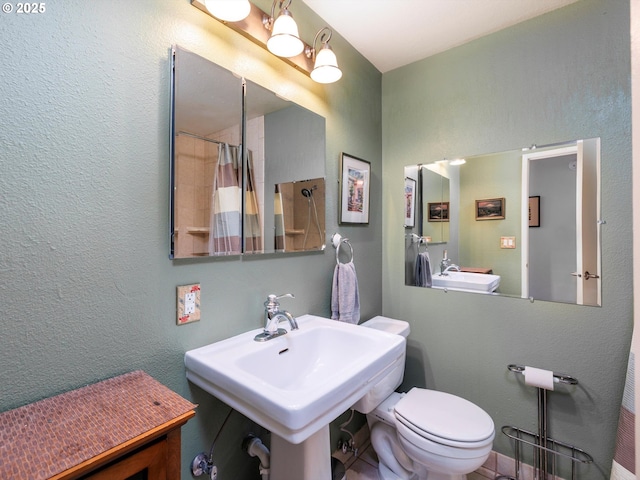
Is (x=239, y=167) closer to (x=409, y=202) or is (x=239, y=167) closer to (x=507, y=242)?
(x=409, y=202)

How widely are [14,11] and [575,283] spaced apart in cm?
227

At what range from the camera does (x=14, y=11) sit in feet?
2.33

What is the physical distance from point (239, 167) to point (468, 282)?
1.46 metres

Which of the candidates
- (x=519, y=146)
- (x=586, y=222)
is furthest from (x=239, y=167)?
(x=586, y=222)

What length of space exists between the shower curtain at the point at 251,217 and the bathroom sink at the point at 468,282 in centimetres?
121

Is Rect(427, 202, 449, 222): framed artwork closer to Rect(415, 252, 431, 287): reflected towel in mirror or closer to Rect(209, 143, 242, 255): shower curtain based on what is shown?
Rect(415, 252, 431, 287): reflected towel in mirror

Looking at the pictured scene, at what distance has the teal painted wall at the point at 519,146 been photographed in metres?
1.34

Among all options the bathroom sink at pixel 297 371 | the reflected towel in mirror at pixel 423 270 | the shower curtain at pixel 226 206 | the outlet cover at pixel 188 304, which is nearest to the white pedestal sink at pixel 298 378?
the bathroom sink at pixel 297 371

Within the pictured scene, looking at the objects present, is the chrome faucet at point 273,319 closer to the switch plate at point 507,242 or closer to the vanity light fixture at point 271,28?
the vanity light fixture at point 271,28

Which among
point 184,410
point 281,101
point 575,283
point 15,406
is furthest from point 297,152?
point 575,283

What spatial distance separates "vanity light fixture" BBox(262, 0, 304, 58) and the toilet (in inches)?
53.5

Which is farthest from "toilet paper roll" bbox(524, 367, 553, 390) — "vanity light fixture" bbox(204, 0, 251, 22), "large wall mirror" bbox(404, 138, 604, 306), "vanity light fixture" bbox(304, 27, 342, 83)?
"vanity light fixture" bbox(204, 0, 251, 22)

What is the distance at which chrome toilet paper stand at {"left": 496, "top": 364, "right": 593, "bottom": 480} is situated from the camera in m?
1.42

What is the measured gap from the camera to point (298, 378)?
116 cm
